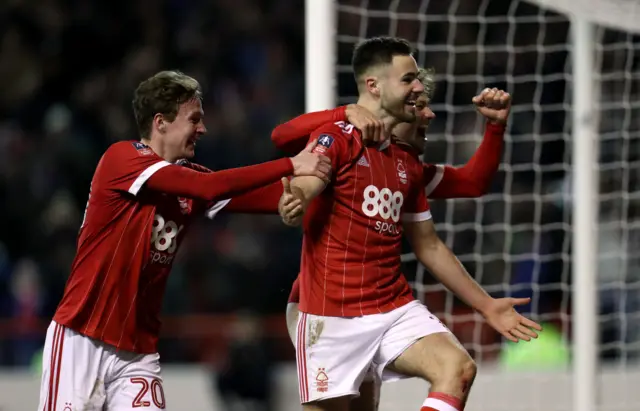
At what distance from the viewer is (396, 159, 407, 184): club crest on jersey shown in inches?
162

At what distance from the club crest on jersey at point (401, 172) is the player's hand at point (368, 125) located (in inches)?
4.8

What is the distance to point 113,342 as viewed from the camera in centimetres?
392

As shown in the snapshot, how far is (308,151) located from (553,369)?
4128 millimetres

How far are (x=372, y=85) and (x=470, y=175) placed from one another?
0.73 meters

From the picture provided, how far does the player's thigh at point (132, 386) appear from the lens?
12.9 ft

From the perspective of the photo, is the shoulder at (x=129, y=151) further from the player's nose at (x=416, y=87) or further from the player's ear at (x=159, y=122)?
the player's nose at (x=416, y=87)

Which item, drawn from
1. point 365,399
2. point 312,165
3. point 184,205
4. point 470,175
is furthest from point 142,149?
point 470,175

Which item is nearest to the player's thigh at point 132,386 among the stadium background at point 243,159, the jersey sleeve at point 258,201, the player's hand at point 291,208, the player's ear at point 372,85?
the jersey sleeve at point 258,201

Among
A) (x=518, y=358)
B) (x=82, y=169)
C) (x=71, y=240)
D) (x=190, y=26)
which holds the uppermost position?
(x=190, y=26)

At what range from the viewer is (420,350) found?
3.93 m

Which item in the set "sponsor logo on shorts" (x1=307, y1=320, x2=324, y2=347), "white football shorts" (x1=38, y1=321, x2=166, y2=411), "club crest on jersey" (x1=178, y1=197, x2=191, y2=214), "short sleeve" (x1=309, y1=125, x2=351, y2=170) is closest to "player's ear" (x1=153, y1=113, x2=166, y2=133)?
"club crest on jersey" (x1=178, y1=197, x2=191, y2=214)

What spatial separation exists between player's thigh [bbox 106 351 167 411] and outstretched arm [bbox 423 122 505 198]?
139cm

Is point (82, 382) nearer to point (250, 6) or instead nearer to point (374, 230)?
point (374, 230)

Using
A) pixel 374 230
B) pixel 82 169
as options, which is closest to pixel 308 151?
pixel 374 230
